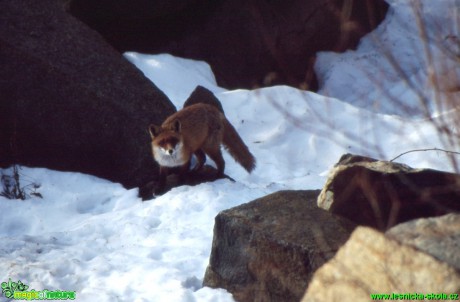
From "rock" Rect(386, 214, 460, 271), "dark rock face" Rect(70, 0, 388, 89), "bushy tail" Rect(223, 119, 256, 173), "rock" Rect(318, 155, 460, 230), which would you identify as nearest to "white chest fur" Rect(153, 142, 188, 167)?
"bushy tail" Rect(223, 119, 256, 173)

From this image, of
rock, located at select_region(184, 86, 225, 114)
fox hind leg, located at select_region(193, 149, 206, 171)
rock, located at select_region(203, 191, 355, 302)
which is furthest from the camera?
rock, located at select_region(184, 86, 225, 114)

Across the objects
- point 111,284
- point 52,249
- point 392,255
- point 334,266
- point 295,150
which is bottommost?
point 295,150

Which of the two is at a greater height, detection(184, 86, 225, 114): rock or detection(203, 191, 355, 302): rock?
detection(203, 191, 355, 302): rock

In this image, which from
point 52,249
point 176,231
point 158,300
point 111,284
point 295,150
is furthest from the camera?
point 295,150

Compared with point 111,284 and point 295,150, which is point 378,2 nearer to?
point 295,150

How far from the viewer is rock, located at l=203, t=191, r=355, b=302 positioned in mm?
4133

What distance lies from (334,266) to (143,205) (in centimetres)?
399

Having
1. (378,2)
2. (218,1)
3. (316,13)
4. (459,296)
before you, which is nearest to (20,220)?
(459,296)

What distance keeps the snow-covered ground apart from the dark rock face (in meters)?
0.55

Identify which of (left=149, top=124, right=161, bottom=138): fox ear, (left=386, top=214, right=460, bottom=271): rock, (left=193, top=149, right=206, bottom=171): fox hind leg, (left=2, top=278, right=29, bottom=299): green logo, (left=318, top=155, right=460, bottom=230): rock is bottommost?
(left=193, top=149, right=206, bottom=171): fox hind leg

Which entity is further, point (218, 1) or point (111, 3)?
point (218, 1)

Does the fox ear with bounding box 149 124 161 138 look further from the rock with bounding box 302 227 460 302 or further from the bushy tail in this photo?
the rock with bounding box 302 227 460 302

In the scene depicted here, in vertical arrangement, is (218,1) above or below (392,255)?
below

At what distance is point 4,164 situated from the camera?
782 centimetres
